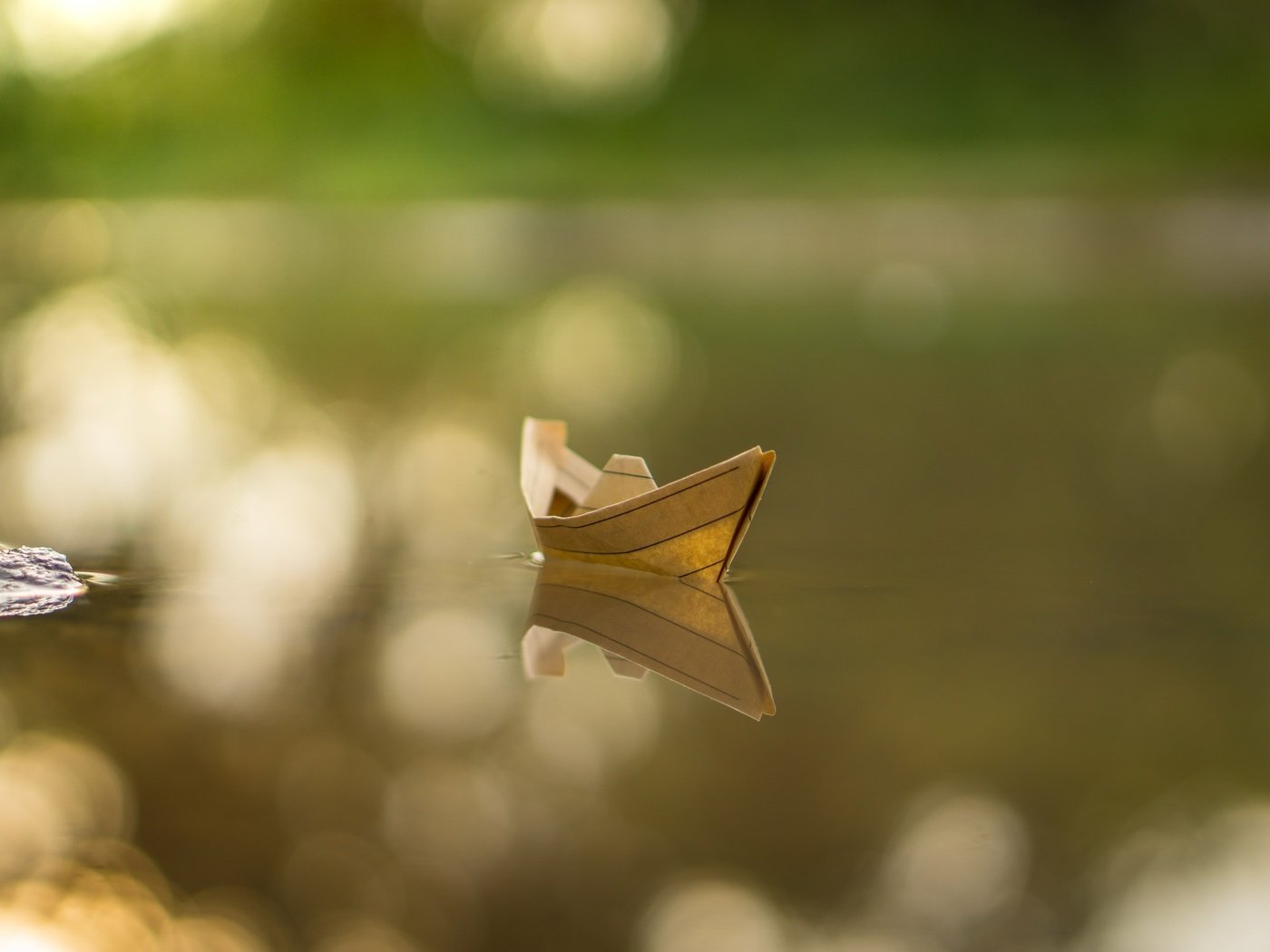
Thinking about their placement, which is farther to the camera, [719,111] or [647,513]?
[719,111]

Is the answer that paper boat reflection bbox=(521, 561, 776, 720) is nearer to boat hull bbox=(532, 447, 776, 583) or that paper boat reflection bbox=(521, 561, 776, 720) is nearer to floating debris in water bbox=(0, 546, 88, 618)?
boat hull bbox=(532, 447, 776, 583)

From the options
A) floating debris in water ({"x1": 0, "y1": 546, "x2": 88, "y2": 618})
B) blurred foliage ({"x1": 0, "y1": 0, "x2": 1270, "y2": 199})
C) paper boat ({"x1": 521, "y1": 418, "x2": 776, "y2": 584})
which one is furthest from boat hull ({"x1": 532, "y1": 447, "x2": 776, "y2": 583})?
blurred foliage ({"x1": 0, "y1": 0, "x2": 1270, "y2": 199})

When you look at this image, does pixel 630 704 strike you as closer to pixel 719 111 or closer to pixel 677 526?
pixel 677 526

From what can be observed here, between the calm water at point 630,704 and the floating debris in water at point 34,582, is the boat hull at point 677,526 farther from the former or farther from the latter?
the floating debris in water at point 34,582

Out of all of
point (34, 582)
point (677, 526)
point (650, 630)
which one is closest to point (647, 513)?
point (677, 526)

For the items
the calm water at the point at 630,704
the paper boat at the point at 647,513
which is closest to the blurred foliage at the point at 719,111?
the calm water at the point at 630,704

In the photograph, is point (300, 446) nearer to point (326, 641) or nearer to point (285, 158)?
point (326, 641)
